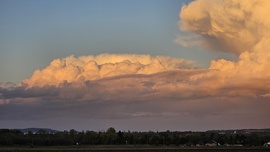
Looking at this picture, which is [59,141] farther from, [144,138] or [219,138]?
→ [219,138]

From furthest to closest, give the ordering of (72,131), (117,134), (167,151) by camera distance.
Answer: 1. (72,131)
2. (117,134)
3. (167,151)

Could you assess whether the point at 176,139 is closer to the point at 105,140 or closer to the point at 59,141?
the point at 105,140

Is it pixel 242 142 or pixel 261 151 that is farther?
pixel 242 142

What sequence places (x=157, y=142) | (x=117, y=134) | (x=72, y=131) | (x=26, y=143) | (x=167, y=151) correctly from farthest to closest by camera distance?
1. (x=72, y=131)
2. (x=117, y=134)
3. (x=157, y=142)
4. (x=26, y=143)
5. (x=167, y=151)

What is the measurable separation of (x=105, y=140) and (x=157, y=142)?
1566cm

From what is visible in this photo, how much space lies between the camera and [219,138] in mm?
153375

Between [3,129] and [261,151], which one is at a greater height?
[3,129]

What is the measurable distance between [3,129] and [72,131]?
91.4 ft

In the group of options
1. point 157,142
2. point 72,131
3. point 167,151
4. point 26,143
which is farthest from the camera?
point 72,131

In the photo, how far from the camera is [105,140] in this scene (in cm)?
14462

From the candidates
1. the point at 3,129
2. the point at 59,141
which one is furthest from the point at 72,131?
the point at 59,141

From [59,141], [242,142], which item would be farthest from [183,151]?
[242,142]

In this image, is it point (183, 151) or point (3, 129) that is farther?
point (3, 129)

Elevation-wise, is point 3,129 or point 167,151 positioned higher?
point 3,129
